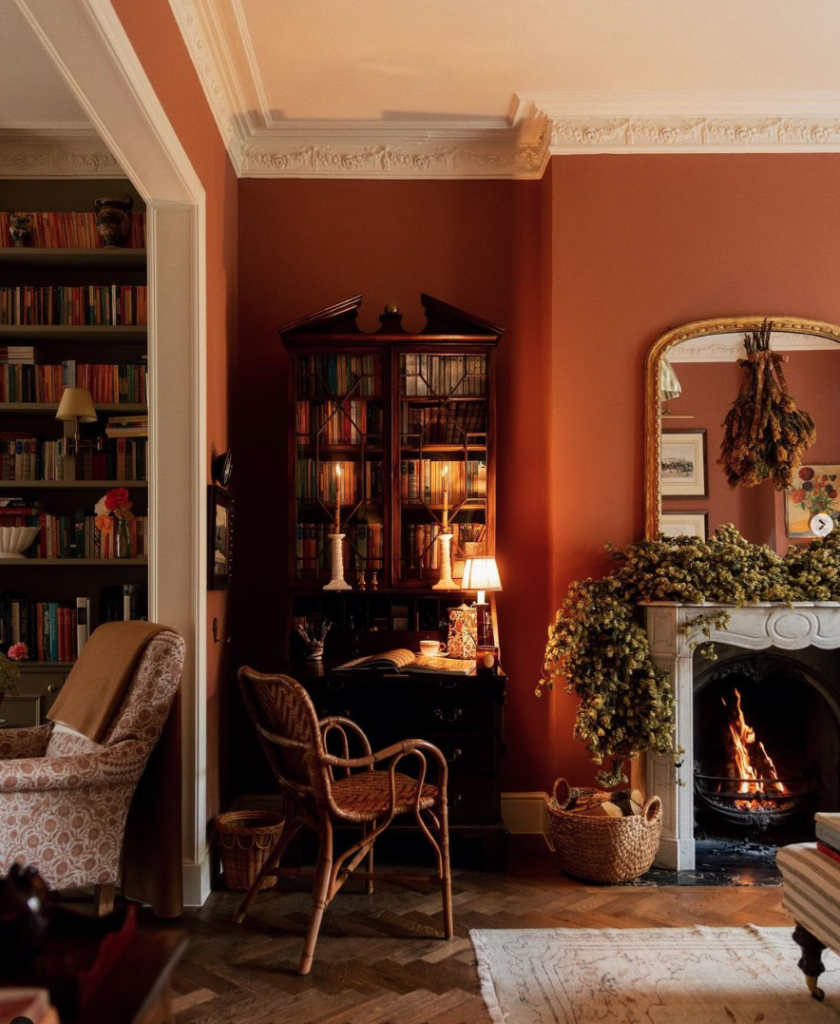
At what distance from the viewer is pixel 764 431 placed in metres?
4.39

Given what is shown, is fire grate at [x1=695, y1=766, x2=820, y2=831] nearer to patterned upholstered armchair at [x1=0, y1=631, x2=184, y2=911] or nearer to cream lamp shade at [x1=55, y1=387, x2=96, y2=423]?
patterned upholstered armchair at [x1=0, y1=631, x2=184, y2=911]

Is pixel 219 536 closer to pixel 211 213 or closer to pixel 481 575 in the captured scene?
pixel 481 575

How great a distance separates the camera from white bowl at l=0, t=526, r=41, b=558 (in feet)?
14.8

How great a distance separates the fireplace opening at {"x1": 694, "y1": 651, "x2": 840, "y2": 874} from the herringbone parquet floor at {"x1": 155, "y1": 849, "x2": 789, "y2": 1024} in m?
0.64

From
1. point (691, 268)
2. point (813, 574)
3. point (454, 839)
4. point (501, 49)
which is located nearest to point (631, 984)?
point (454, 839)

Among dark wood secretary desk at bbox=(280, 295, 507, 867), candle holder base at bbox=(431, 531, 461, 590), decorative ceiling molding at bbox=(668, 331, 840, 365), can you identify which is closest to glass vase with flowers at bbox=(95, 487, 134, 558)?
dark wood secretary desk at bbox=(280, 295, 507, 867)

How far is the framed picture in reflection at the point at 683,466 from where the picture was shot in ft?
14.6

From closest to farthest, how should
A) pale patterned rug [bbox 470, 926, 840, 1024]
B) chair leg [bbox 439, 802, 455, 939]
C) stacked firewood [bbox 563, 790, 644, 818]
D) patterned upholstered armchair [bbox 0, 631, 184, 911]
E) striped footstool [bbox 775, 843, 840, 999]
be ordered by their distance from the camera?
1. striped footstool [bbox 775, 843, 840, 999]
2. pale patterned rug [bbox 470, 926, 840, 1024]
3. patterned upholstered armchair [bbox 0, 631, 184, 911]
4. chair leg [bbox 439, 802, 455, 939]
5. stacked firewood [bbox 563, 790, 644, 818]

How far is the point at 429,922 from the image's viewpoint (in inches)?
136

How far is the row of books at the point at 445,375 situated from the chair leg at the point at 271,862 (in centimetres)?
211

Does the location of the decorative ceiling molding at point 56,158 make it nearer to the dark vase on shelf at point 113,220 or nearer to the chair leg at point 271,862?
the dark vase on shelf at point 113,220

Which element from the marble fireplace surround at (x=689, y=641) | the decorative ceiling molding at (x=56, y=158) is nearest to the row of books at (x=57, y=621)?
the decorative ceiling molding at (x=56, y=158)

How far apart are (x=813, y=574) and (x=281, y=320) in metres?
2.93

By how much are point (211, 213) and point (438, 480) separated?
1619mm
